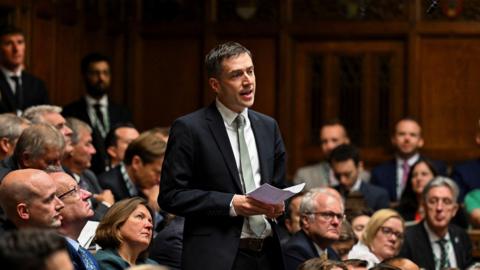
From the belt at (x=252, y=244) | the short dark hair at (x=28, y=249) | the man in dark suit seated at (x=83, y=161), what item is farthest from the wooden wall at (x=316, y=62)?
the short dark hair at (x=28, y=249)

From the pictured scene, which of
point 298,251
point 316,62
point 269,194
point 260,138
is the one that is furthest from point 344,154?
point 269,194

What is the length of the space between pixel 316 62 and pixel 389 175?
4.84ft

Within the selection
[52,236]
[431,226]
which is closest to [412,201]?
[431,226]

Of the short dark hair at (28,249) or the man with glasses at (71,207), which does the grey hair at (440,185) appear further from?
the short dark hair at (28,249)

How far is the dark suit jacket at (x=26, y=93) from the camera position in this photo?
25.5 feet

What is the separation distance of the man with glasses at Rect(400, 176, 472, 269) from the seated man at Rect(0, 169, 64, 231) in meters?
3.28

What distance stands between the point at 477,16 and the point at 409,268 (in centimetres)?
437

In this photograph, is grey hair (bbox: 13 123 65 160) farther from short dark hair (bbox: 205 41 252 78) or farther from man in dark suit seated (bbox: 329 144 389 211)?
man in dark suit seated (bbox: 329 144 389 211)

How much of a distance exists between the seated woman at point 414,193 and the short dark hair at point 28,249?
5428 millimetres

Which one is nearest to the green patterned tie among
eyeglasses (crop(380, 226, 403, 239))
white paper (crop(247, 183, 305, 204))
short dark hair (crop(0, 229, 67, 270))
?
white paper (crop(247, 183, 305, 204))

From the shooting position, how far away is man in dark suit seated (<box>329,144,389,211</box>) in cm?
796

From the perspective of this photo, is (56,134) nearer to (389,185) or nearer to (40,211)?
(40,211)

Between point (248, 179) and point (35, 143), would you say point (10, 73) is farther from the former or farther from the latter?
point (248, 179)

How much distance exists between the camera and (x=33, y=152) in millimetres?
5328
